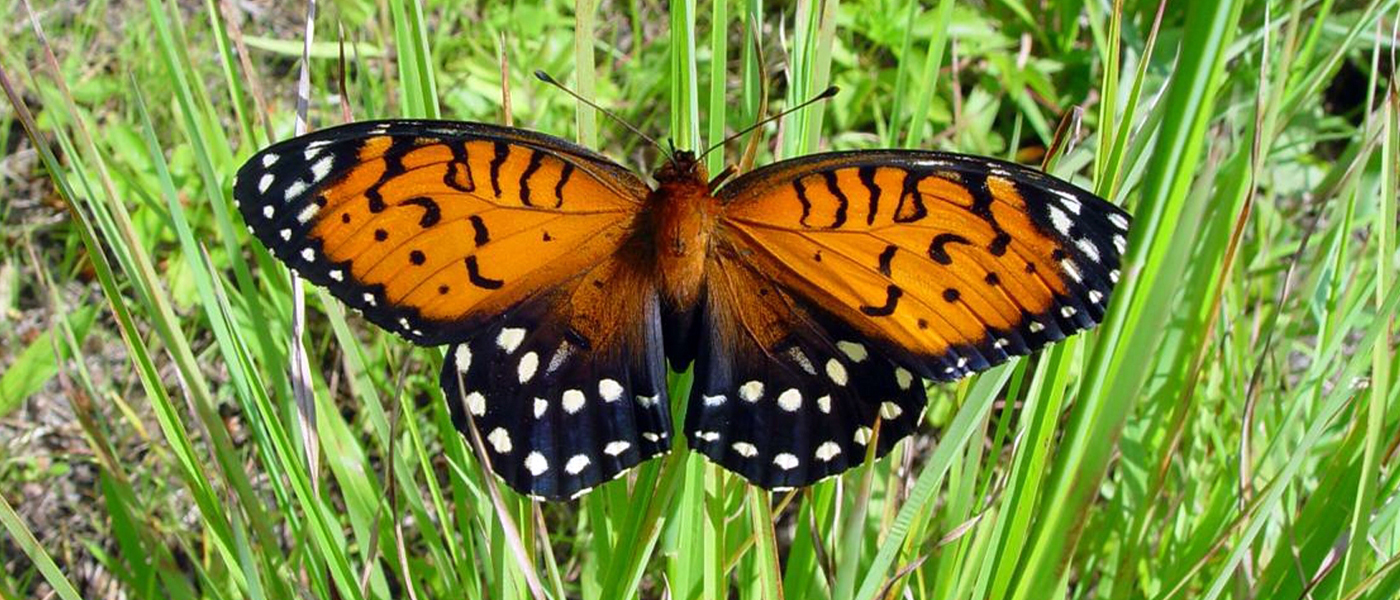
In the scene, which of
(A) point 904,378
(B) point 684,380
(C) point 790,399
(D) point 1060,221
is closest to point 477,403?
(B) point 684,380

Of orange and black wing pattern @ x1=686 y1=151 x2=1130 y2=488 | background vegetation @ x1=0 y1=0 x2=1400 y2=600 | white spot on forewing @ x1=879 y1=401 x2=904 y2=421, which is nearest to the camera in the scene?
background vegetation @ x1=0 y1=0 x2=1400 y2=600

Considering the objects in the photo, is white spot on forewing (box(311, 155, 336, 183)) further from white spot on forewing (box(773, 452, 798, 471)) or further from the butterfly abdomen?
white spot on forewing (box(773, 452, 798, 471))

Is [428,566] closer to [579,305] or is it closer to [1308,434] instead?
[579,305]

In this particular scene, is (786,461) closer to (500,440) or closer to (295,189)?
(500,440)

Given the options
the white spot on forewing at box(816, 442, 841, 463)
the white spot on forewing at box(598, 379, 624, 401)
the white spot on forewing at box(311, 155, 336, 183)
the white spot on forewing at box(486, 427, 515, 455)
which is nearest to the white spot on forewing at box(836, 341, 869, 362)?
the white spot on forewing at box(816, 442, 841, 463)

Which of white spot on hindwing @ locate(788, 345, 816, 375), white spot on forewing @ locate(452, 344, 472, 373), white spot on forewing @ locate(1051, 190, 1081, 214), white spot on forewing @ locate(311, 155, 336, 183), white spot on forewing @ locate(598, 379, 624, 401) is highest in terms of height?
white spot on forewing @ locate(311, 155, 336, 183)

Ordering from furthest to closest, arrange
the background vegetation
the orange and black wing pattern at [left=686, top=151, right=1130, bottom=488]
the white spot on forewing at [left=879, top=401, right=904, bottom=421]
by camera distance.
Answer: the white spot on forewing at [left=879, top=401, right=904, bottom=421], the orange and black wing pattern at [left=686, top=151, right=1130, bottom=488], the background vegetation

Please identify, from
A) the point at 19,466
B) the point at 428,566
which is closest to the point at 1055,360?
the point at 428,566
